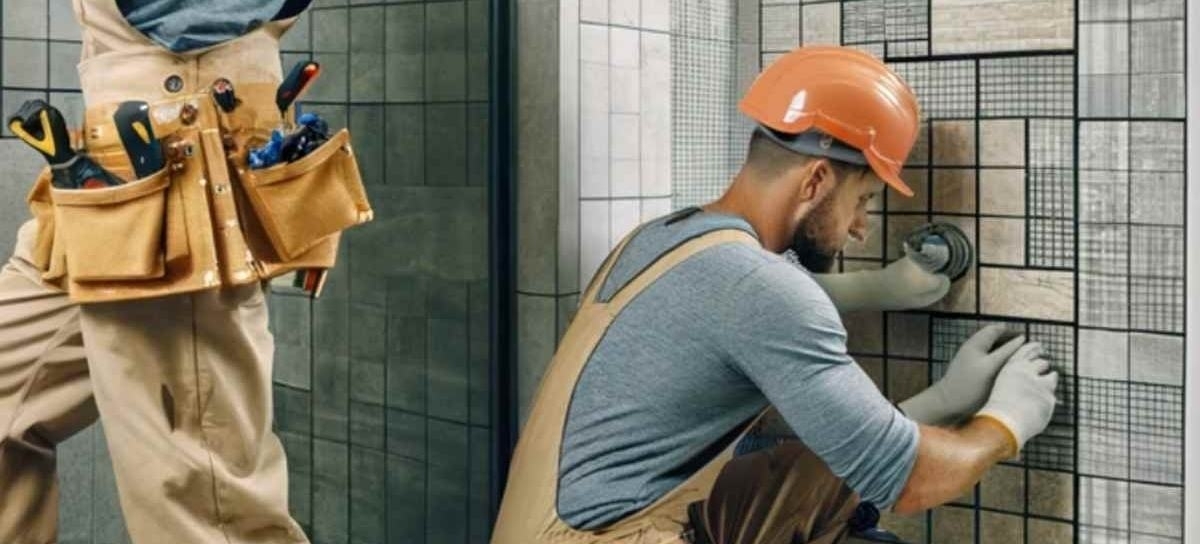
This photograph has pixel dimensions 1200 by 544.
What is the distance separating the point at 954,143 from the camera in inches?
95.3

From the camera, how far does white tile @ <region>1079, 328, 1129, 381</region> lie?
227 cm

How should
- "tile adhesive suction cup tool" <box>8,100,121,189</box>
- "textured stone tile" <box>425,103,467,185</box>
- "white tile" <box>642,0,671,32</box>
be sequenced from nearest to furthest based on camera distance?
"tile adhesive suction cup tool" <box>8,100,121,189</box> → "textured stone tile" <box>425,103,467,185</box> → "white tile" <box>642,0,671,32</box>

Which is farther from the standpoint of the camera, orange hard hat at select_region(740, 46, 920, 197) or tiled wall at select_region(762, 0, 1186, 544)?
tiled wall at select_region(762, 0, 1186, 544)

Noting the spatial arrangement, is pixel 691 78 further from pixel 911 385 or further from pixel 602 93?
pixel 911 385

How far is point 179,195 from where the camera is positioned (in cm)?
185

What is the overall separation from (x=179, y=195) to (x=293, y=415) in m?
0.72

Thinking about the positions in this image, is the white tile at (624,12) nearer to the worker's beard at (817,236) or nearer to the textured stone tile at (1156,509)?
the worker's beard at (817,236)

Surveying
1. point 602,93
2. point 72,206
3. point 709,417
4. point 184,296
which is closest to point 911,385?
→ point 709,417

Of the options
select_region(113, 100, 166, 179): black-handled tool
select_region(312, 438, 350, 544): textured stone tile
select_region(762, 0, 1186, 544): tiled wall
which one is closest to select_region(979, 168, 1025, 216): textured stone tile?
select_region(762, 0, 1186, 544): tiled wall

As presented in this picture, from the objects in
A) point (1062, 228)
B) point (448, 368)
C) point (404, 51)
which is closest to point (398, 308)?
point (448, 368)

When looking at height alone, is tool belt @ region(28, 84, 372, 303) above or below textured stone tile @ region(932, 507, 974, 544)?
above

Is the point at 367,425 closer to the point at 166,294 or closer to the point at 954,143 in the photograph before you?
the point at 166,294

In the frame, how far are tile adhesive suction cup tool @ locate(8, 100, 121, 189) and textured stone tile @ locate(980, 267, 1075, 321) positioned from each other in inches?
55.8

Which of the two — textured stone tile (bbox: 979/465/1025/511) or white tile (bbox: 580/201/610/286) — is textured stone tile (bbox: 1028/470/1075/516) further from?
white tile (bbox: 580/201/610/286)
